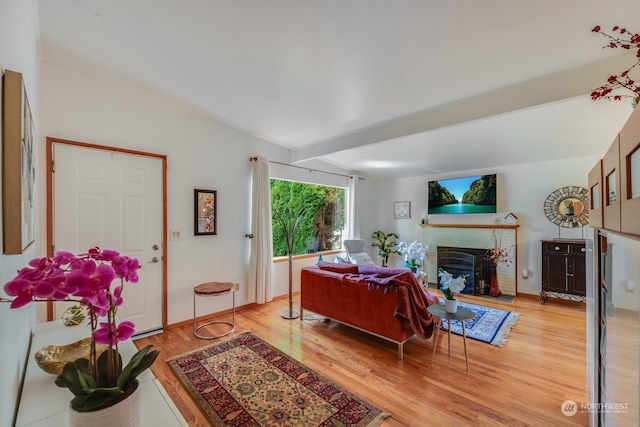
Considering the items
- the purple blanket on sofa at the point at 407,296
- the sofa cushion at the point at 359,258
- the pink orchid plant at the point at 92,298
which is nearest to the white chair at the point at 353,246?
the sofa cushion at the point at 359,258

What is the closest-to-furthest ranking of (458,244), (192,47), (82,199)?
(192,47), (82,199), (458,244)

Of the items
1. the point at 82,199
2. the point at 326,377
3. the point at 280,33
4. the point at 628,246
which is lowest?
the point at 326,377

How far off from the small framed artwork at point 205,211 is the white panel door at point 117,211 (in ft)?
1.40

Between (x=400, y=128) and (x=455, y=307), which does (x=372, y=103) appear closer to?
(x=400, y=128)

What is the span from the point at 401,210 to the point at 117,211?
5305 mm

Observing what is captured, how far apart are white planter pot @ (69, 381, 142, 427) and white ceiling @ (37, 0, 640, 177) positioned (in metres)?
2.22

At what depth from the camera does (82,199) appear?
278 cm

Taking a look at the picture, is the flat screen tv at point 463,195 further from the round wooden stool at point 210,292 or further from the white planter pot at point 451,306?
the round wooden stool at point 210,292

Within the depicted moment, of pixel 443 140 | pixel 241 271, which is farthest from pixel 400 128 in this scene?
pixel 241 271

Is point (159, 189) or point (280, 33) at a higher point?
point (280, 33)

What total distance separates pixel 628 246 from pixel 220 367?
2.87m

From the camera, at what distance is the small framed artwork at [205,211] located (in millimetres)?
3586

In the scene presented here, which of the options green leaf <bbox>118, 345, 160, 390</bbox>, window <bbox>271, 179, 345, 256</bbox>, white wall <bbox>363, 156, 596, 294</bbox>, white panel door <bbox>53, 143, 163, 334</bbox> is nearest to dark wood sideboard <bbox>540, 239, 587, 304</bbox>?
white wall <bbox>363, 156, 596, 294</bbox>

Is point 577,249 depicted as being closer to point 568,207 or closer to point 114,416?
point 568,207
